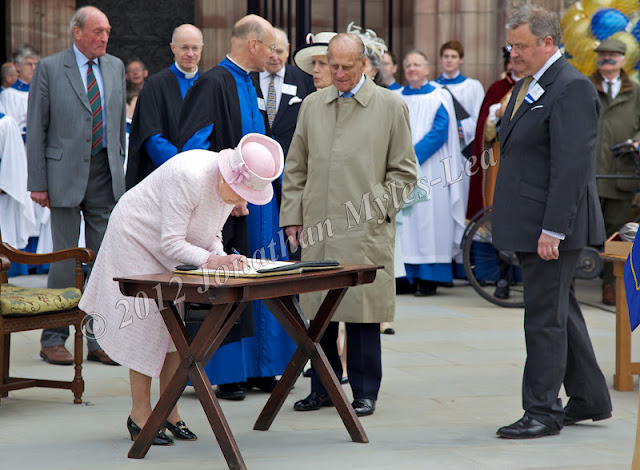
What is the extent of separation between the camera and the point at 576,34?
9.23m

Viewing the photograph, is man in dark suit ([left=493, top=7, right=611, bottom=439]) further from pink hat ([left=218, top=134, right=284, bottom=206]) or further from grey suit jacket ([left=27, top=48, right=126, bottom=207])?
grey suit jacket ([left=27, top=48, right=126, bottom=207])

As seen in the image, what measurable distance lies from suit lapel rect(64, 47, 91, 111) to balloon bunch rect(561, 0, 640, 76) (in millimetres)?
4631

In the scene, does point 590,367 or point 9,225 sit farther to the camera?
point 9,225

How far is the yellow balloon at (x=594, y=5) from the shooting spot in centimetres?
924

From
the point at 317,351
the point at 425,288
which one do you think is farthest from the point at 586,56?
the point at 317,351

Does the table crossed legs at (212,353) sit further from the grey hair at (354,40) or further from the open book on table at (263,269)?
the grey hair at (354,40)

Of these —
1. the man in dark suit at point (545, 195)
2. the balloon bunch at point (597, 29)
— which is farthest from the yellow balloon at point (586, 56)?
the man in dark suit at point (545, 195)

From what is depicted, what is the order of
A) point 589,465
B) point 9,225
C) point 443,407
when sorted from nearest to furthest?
point 589,465
point 443,407
point 9,225

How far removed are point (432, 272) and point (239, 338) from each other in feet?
14.1

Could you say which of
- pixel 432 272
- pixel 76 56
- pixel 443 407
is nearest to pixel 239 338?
pixel 443 407

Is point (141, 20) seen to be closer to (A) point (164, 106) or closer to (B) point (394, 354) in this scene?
(A) point (164, 106)

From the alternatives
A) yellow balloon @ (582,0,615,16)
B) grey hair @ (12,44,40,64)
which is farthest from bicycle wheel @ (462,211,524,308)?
grey hair @ (12,44,40,64)

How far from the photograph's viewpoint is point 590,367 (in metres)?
4.89

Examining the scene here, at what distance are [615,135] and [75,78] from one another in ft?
15.3
